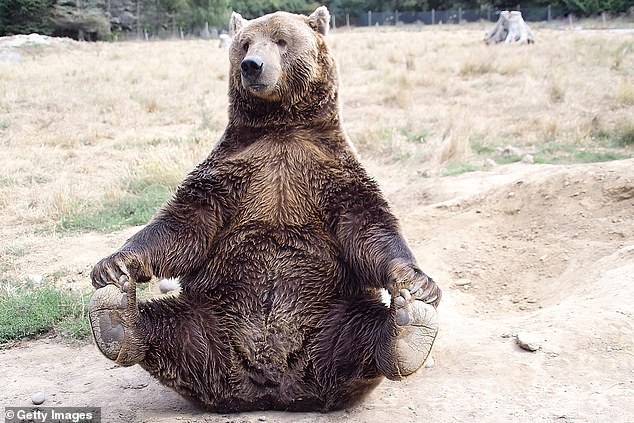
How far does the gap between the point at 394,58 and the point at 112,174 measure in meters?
12.6

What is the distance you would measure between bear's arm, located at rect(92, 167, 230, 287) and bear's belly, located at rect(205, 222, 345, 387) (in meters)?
0.10

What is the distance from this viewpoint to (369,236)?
312cm

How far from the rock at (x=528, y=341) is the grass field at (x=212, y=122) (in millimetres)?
2931

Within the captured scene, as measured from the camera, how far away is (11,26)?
3419cm

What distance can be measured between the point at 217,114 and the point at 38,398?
9.43m

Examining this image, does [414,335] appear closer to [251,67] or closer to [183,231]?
[183,231]

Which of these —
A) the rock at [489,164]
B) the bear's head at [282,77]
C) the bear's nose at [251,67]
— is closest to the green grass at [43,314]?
the bear's head at [282,77]

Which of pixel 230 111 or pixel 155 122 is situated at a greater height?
pixel 230 111

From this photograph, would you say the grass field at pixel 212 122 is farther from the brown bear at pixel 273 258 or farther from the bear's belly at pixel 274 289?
the bear's belly at pixel 274 289

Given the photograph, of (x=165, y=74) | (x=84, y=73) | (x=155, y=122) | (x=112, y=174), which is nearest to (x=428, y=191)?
(x=112, y=174)

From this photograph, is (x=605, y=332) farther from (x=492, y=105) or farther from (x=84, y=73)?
(x=84, y=73)

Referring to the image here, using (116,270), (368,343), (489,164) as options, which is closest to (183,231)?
(116,270)

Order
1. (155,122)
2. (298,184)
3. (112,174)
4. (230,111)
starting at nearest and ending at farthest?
1. (298,184)
2. (230,111)
3. (112,174)
4. (155,122)
